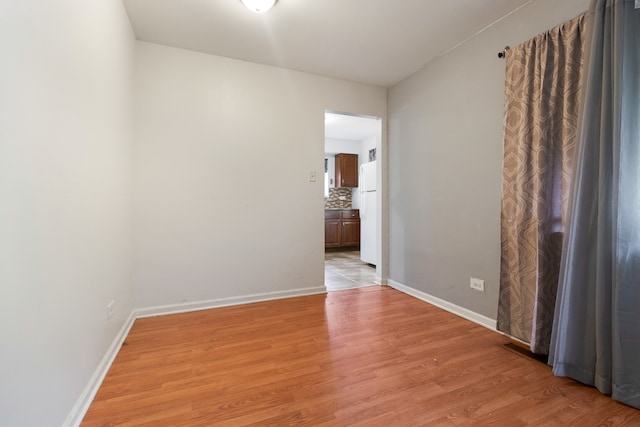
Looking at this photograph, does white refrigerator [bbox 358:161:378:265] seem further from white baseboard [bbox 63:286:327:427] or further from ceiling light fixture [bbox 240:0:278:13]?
ceiling light fixture [bbox 240:0:278:13]

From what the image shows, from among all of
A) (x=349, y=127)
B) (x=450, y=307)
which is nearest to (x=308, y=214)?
(x=450, y=307)

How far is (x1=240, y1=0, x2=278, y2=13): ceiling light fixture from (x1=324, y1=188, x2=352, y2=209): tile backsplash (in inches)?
189

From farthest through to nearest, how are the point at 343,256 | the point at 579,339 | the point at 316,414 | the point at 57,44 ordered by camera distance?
1. the point at 343,256
2. the point at 579,339
3. the point at 316,414
4. the point at 57,44

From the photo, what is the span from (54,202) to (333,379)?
158cm

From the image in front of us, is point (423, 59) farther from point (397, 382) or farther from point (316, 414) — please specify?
point (316, 414)

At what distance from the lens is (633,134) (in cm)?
147

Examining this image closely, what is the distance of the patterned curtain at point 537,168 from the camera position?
5.93 feet

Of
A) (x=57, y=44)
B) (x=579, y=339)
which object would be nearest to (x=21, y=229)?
(x=57, y=44)

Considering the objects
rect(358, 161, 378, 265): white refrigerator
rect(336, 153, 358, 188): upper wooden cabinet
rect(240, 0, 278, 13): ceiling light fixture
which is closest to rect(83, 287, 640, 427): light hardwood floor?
rect(358, 161, 378, 265): white refrigerator

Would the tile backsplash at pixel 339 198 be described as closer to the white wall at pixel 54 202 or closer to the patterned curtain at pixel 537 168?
the patterned curtain at pixel 537 168

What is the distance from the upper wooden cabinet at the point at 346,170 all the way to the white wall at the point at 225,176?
10.0 ft

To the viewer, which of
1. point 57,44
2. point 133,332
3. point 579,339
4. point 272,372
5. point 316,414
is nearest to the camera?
point 57,44

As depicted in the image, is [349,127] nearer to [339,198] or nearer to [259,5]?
[339,198]

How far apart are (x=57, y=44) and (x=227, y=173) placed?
177 cm
